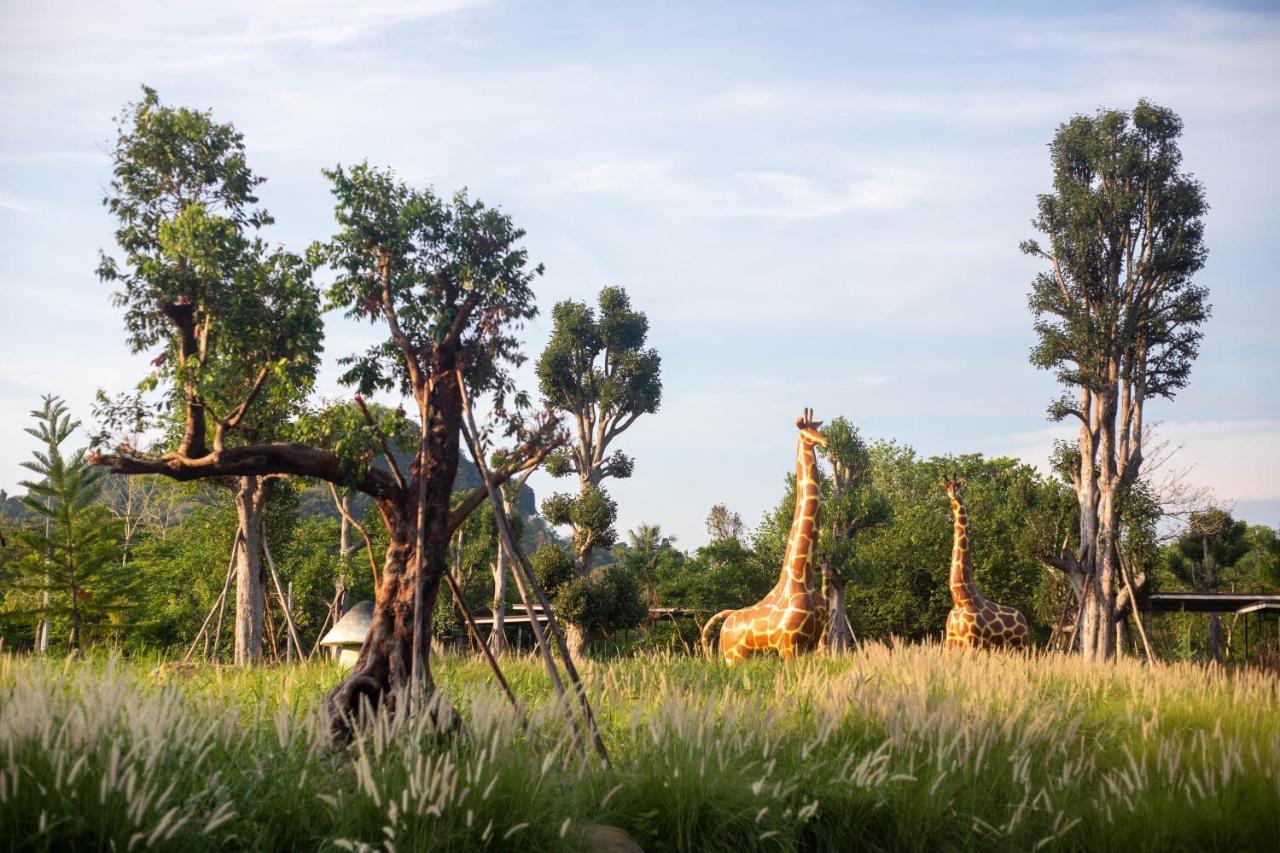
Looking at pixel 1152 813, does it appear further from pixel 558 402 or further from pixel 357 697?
pixel 558 402

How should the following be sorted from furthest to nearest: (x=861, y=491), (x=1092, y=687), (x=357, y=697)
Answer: (x=861, y=491), (x=1092, y=687), (x=357, y=697)

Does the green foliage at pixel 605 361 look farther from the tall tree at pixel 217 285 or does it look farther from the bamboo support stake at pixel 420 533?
the bamboo support stake at pixel 420 533

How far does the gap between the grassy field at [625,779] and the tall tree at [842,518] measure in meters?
17.3

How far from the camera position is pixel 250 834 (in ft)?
14.5

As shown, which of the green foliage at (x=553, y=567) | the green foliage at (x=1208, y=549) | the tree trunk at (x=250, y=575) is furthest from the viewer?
the green foliage at (x=1208, y=549)

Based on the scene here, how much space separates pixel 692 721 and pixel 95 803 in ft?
10.0

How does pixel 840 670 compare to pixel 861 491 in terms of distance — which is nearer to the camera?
pixel 840 670

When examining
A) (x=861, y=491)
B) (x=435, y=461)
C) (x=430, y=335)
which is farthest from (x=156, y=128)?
(x=861, y=491)

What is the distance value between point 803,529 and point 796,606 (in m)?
1.23

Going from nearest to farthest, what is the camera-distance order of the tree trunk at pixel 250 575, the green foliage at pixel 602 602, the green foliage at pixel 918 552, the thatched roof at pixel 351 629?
1. the thatched roof at pixel 351 629
2. the tree trunk at pixel 250 575
3. the green foliage at pixel 602 602
4. the green foliage at pixel 918 552

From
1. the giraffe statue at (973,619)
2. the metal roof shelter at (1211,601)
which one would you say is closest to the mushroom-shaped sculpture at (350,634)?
the giraffe statue at (973,619)

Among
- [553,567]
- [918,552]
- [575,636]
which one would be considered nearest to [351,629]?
[553,567]

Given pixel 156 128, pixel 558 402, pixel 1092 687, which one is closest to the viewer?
pixel 1092 687

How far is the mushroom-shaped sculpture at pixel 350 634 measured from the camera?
12.8m
